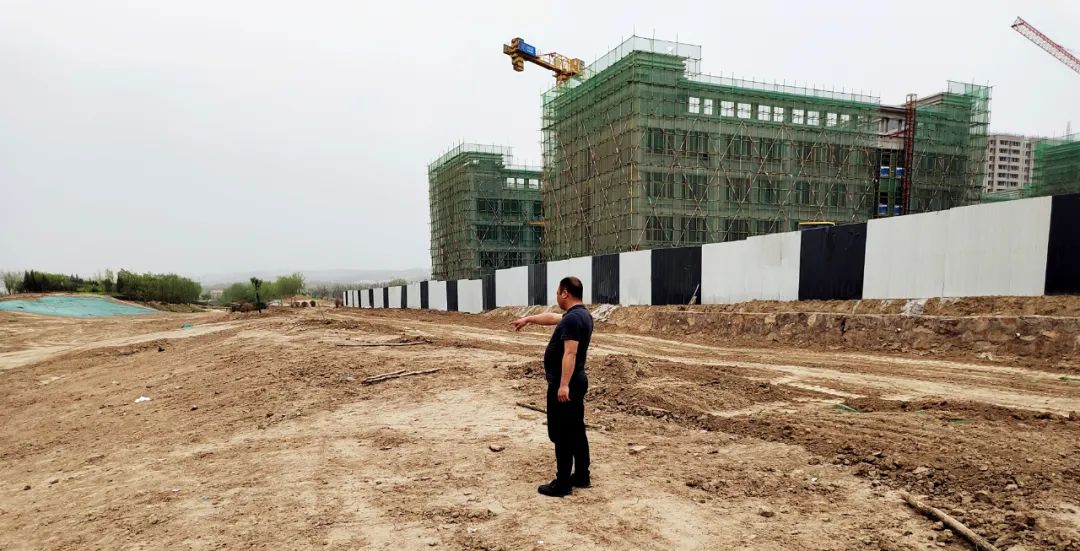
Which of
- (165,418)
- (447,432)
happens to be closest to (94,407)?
(165,418)

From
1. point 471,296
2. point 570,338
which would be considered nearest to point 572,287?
point 570,338

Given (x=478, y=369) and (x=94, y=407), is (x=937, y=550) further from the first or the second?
(x=94, y=407)

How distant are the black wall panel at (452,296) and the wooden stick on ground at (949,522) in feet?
102

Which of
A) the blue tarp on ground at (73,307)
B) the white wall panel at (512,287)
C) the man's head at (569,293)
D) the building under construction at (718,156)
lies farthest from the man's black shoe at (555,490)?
the blue tarp on ground at (73,307)

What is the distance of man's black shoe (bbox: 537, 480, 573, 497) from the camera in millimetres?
3551

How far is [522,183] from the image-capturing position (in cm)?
5447

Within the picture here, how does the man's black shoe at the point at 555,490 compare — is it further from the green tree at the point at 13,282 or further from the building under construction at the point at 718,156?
the green tree at the point at 13,282

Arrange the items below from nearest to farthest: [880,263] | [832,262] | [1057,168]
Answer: [880,263] → [832,262] → [1057,168]

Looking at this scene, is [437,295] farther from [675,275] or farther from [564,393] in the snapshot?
[564,393]

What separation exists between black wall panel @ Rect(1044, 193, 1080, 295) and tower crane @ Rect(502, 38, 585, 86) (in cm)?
4769

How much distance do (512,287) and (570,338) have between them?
2350 cm

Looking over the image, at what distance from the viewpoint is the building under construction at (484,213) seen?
4875cm

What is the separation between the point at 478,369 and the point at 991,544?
6.32m

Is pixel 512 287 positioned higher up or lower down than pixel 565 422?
lower down
